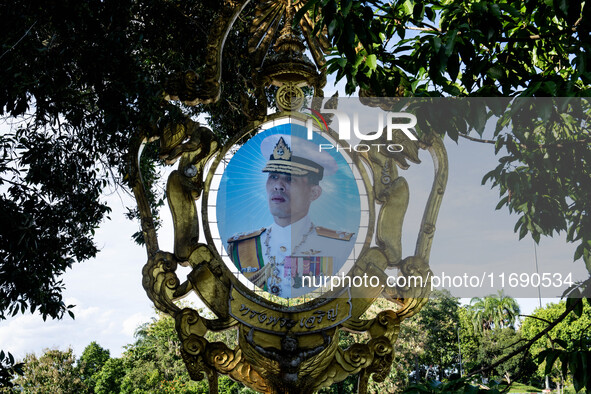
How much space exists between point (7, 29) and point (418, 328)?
15722mm

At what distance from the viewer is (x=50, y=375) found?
1930 centimetres

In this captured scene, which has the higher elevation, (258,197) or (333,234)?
(258,197)

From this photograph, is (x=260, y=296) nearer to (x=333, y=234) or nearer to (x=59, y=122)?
(x=333, y=234)

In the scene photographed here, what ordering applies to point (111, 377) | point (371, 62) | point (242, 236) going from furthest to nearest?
point (111, 377) < point (242, 236) < point (371, 62)

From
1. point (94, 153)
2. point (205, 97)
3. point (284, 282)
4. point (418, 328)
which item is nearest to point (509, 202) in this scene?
point (284, 282)

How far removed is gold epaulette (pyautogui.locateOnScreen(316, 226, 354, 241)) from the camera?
Answer: 19.9ft

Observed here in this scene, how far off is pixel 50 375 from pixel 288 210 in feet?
53.2

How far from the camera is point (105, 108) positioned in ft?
19.4

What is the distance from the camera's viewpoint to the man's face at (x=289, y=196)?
6152 mm

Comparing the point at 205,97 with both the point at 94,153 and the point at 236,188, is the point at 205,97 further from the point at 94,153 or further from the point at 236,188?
the point at 94,153

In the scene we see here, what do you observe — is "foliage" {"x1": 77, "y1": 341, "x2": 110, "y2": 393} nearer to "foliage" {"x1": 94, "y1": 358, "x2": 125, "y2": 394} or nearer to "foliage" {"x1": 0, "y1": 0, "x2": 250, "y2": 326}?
"foliage" {"x1": 94, "y1": 358, "x2": 125, "y2": 394}

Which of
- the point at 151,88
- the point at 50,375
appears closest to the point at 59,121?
the point at 151,88

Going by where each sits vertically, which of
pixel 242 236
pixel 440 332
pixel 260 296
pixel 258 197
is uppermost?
pixel 440 332

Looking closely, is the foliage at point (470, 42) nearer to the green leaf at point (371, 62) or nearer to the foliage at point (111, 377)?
the green leaf at point (371, 62)
